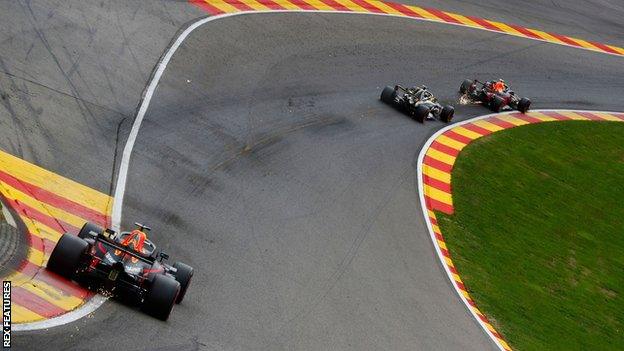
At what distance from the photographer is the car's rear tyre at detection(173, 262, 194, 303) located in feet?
52.8

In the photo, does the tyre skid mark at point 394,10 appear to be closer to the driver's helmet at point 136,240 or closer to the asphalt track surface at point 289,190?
the asphalt track surface at point 289,190

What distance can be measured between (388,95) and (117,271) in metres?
16.1

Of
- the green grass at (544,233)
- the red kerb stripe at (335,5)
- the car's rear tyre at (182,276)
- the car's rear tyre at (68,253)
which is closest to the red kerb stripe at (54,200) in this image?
the car's rear tyre at (182,276)

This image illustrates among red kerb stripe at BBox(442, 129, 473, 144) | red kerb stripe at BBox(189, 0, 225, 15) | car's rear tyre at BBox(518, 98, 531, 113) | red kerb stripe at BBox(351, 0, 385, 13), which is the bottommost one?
red kerb stripe at BBox(442, 129, 473, 144)

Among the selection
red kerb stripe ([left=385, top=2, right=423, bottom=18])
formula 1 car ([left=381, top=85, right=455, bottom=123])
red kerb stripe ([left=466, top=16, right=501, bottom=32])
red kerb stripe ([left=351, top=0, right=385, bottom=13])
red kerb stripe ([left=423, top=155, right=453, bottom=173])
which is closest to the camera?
red kerb stripe ([left=423, top=155, right=453, bottom=173])

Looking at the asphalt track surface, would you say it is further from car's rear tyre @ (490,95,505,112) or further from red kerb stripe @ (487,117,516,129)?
car's rear tyre @ (490,95,505,112)

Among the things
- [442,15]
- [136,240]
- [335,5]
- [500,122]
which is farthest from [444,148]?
[136,240]

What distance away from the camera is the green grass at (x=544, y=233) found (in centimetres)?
2128

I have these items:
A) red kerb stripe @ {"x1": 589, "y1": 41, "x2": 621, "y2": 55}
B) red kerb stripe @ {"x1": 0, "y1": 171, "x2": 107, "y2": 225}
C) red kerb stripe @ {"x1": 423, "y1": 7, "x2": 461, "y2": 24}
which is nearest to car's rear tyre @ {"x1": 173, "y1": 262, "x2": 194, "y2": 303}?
red kerb stripe @ {"x1": 0, "y1": 171, "x2": 107, "y2": 225}

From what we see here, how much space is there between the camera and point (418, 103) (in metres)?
29.8

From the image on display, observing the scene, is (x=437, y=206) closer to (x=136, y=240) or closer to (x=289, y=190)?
(x=289, y=190)

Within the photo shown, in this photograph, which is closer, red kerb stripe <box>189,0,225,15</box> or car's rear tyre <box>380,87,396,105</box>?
car's rear tyre <box>380,87,396,105</box>

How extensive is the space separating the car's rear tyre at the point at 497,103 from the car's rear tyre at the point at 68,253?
19.9m

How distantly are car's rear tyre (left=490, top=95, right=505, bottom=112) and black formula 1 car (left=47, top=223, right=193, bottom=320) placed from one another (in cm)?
1888
